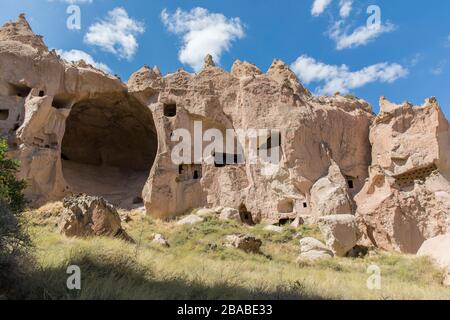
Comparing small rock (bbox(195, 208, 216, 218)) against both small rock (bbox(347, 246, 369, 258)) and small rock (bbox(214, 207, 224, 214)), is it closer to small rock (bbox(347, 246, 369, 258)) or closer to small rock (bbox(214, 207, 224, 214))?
small rock (bbox(214, 207, 224, 214))

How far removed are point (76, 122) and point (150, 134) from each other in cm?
467

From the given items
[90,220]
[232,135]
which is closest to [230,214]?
[232,135]

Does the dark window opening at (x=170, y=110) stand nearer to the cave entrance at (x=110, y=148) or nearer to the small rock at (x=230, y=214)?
the cave entrance at (x=110, y=148)

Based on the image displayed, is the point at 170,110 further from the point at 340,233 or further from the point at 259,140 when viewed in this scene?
the point at 340,233

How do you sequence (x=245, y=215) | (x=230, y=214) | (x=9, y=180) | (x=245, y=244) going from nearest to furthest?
1. (x=9, y=180)
2. (x=245, y=244)
3. (x=230, y=214)
4. (x=245, y=215)

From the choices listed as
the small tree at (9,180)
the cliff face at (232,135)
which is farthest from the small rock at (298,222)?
the small tree at (9,180)

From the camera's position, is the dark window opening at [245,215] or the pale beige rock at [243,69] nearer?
the dark window opening at [245,215]

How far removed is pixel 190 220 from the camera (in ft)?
60.6

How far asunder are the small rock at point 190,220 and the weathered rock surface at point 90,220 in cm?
789

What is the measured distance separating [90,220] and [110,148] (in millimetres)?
17836

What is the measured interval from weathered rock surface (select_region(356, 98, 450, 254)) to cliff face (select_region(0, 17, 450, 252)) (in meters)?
0.06

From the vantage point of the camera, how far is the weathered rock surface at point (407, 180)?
1535 cm

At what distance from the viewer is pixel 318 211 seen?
18391 millimetres

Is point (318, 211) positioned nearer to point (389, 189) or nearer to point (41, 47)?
point (389, 189)
